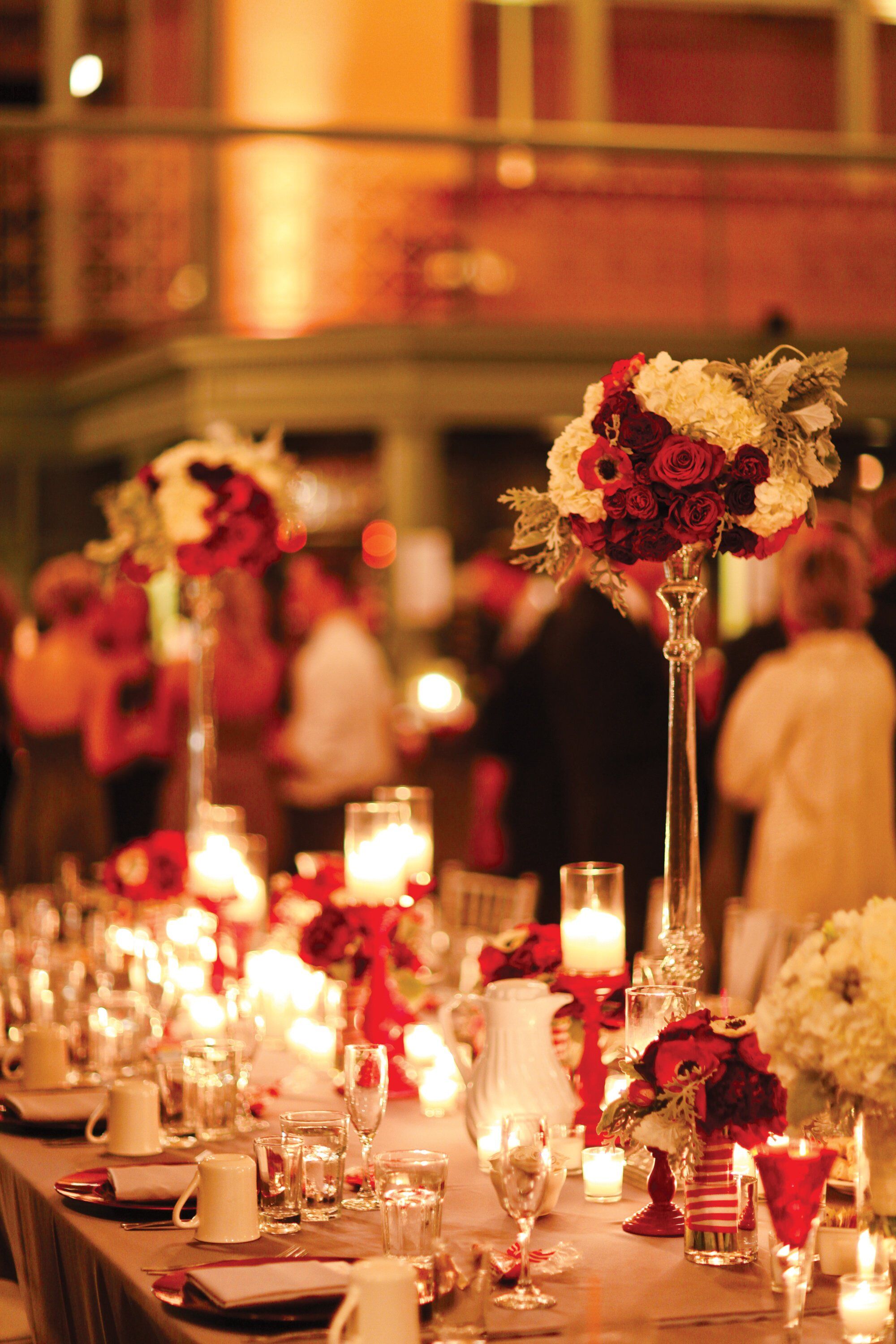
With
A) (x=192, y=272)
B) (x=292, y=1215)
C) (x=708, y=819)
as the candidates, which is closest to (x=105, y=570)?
(x=708, y=819)

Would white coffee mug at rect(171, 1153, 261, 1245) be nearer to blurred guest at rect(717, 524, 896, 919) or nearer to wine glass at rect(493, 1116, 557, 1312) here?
wine glass at rect(493, 1116, 557, 1312)

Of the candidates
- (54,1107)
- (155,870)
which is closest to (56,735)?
(155,870)

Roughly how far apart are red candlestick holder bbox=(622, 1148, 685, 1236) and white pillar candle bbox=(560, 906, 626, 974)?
451 mm

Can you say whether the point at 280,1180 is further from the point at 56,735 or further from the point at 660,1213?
the point at 56,735

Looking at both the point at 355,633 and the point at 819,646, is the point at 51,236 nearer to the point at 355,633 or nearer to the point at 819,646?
the point at 355,633

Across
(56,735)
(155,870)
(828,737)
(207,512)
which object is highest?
(207,512)

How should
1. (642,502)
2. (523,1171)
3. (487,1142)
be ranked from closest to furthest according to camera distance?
(523,1171) → (487,1142) → (642,502)

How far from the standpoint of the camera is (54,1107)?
2.81m

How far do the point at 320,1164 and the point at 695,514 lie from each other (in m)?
1.00

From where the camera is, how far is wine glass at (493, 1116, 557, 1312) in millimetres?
1962

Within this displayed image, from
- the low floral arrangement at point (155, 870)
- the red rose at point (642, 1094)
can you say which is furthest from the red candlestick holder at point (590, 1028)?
the low floral arrangement at point (155, 870)

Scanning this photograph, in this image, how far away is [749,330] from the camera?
9.86 meters

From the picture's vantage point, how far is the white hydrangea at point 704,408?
8.45 ft

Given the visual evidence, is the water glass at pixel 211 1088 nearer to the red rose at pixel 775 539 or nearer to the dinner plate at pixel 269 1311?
the dinner plate at pixel 269 1311
